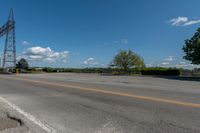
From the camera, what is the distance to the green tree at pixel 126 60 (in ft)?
240

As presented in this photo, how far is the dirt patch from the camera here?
558 cm

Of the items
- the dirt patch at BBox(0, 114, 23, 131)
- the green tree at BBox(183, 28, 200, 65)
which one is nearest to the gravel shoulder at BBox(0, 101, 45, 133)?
the dirt patch at BBox(0, 114, 23, 131)

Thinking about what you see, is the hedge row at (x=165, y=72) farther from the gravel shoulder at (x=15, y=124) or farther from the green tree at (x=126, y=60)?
the gravel shoulder at (x=15, y=124)

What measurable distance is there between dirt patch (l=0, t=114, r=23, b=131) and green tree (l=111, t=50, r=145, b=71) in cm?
6690

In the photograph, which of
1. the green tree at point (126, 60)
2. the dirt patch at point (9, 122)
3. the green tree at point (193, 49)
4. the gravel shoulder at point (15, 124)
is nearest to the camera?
the gravel shoulder at point (15, 124)

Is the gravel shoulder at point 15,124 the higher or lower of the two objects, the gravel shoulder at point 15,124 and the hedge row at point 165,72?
the lower

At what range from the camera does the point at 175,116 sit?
20.7 ft

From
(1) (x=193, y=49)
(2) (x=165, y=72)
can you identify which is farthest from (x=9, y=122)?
(2) (x=165, y=72)

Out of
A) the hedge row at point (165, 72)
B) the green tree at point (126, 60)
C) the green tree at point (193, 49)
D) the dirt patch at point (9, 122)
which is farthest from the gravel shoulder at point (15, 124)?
→ the green tree at point (126, 60)

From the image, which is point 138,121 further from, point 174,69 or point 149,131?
point 174,69

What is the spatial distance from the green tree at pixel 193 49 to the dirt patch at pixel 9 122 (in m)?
36.3

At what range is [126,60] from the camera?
73.2 m

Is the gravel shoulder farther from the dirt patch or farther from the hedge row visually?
the hedge row

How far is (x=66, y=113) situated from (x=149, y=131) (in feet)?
9.49
